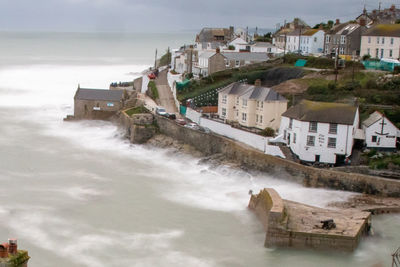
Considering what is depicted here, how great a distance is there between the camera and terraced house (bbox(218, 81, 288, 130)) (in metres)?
33.4

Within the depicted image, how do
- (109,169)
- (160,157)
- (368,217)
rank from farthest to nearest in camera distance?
1. (160,157)
2. (109,169)
3. (368,217)

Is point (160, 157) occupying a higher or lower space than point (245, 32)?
lower

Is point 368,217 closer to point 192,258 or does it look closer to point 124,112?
point 192,258

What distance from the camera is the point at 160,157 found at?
3341 centimetres

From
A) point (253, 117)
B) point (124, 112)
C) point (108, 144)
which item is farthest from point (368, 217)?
point (124, 112)

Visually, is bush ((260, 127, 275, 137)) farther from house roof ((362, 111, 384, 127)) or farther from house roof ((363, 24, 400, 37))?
house roof ((363, 24, 400, 37))

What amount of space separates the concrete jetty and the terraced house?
10704mm

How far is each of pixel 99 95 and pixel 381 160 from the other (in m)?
21.8

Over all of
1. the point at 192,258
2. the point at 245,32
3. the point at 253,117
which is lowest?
the point at 192,258

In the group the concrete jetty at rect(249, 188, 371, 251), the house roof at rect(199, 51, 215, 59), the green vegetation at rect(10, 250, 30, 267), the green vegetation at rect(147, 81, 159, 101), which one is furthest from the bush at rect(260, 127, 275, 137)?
the green vegetation at rect(10, 250, 30, 267)

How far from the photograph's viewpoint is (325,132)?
28.9m

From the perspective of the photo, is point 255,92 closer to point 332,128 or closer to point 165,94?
point 332,128

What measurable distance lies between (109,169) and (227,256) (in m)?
12.2

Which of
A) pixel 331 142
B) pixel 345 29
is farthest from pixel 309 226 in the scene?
pixel 345 29
